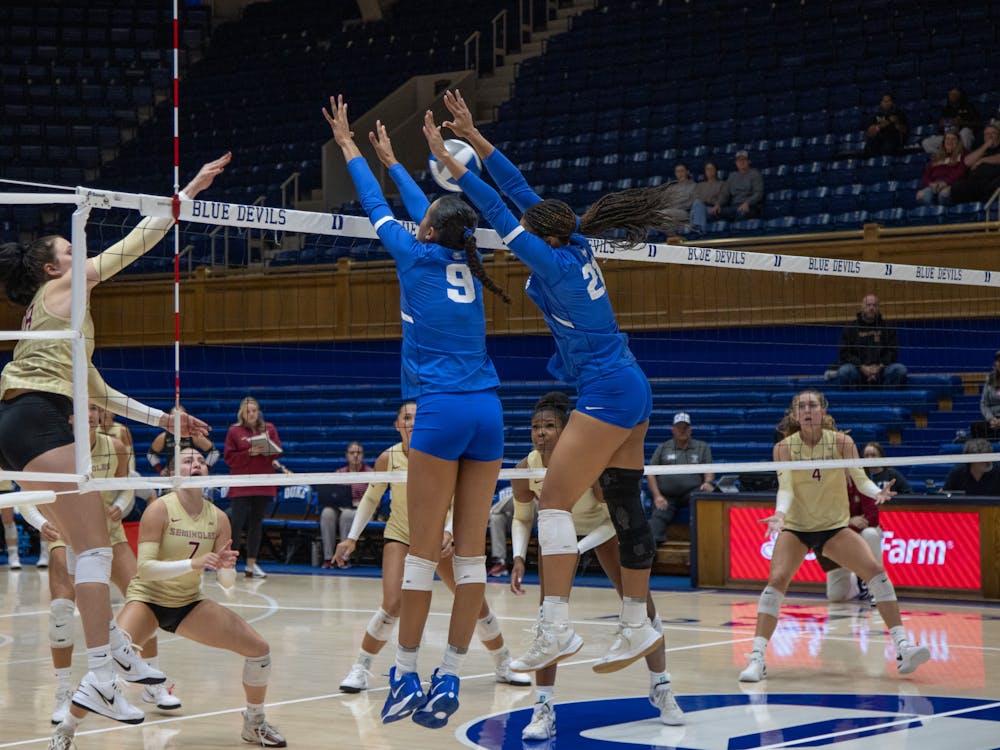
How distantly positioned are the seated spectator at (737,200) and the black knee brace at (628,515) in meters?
9.61

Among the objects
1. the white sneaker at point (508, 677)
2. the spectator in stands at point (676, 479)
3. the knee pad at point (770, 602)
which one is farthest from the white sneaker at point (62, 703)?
the spectator in stands at point (676, 479)

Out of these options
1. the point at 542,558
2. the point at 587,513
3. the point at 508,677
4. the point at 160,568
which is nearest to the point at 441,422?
the point at 542,558

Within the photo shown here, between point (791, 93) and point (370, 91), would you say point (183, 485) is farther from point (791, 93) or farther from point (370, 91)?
point (370, 91)

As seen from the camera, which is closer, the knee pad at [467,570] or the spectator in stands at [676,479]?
the knee pad at [467,570]

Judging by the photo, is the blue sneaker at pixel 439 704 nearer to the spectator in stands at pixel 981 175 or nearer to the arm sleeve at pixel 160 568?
the arm sleeve at pixel 160 568

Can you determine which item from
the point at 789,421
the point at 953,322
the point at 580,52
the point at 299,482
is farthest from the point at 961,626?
the point at 580,52

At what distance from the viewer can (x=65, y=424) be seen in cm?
526

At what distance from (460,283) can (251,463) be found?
8432 millimetres

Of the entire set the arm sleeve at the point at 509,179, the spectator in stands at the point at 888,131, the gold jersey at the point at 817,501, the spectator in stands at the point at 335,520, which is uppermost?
the spectator in stands at the point at 888,131

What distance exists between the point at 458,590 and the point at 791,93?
42.2 feet

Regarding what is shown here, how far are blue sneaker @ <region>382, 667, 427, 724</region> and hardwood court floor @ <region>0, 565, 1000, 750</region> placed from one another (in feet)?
2.99

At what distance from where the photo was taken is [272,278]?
1641 cm

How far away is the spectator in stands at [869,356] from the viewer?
12.2m

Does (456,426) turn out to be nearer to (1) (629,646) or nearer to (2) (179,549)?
(1) (629,646)
